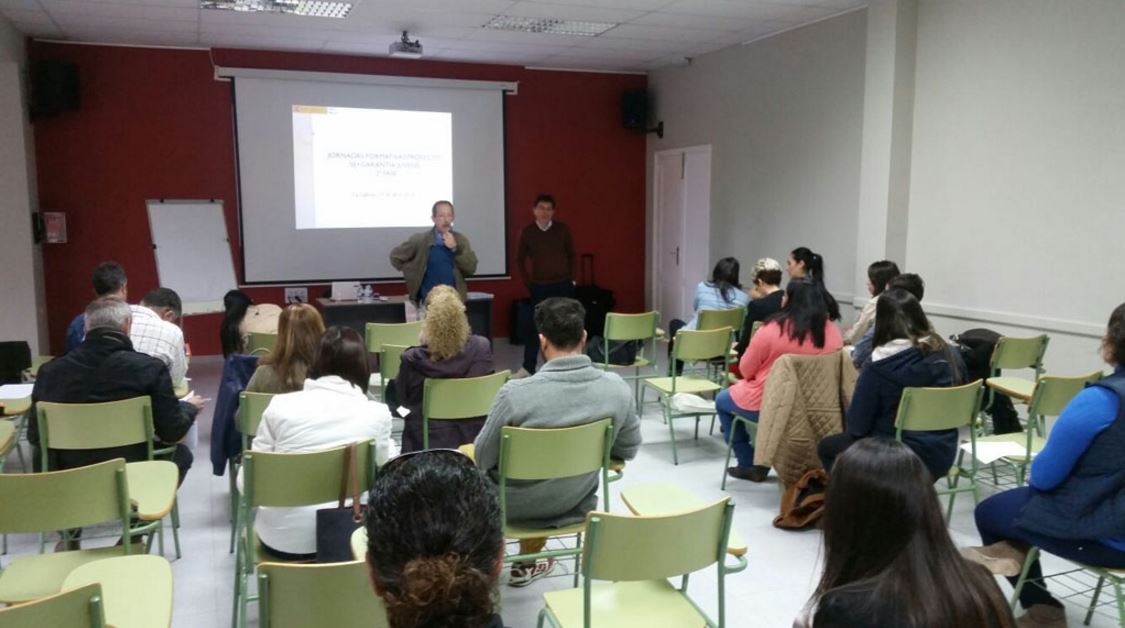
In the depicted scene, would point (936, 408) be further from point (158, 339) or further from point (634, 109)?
point (634, 109)

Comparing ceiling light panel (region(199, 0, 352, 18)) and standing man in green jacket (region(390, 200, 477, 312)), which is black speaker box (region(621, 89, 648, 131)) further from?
ceiling light panel (region(199, 0, 352, 18))

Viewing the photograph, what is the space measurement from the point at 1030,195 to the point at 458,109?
5286 mm

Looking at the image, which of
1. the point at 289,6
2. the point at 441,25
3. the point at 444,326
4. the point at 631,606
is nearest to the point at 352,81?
the point at 441,25

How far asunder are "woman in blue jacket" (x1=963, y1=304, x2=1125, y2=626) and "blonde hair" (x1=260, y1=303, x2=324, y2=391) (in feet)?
8.18

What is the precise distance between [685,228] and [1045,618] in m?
6.34

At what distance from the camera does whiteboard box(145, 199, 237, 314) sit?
731cm

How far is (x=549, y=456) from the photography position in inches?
105

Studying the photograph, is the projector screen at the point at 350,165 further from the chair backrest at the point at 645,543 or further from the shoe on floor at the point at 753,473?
the chair backrest at the point at 645,543

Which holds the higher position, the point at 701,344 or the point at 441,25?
the point at 441,25

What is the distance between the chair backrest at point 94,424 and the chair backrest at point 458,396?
1078mm

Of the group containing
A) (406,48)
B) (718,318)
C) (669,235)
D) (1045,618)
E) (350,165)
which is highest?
(406,48)

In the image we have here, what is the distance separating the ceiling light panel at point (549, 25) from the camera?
6531 mm

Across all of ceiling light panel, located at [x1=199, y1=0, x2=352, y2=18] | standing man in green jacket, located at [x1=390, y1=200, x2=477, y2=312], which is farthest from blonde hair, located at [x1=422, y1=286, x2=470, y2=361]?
ceiling light panel, located at [x1=199, y1=0, x2=352, y2=18]

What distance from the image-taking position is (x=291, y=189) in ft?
25.5
